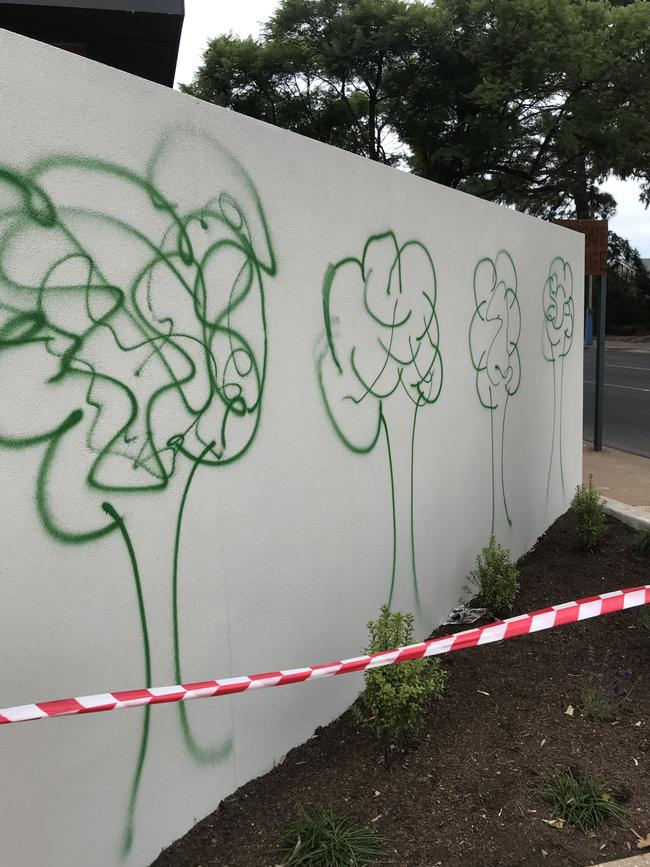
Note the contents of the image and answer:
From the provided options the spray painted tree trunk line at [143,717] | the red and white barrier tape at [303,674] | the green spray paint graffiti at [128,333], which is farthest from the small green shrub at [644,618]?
the spray painted tree trunk line at [143,717]

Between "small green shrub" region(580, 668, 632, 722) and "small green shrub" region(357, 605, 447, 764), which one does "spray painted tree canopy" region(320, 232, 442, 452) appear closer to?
"small green shrub" region(357, 605, 447, 764)

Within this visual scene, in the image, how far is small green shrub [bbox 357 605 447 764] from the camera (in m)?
3.08

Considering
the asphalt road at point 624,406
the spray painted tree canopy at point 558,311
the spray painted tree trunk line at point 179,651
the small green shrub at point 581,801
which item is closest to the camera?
the spray painted tree trunk line at point 179,651

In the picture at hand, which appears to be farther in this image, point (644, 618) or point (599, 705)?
point (644, 618)

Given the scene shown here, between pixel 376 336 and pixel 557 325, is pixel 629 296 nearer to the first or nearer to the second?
pixel 557 325

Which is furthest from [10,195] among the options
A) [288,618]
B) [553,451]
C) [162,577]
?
[553,451]

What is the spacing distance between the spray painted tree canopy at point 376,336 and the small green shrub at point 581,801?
1.53 meters

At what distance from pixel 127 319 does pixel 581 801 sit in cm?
220

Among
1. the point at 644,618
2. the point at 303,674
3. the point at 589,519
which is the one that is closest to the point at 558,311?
the point at 589,519

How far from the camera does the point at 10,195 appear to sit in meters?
2.13

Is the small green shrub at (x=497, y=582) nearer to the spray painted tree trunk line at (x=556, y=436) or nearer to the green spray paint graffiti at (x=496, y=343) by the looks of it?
the green spray paint graffiti at (x=496, y=343)

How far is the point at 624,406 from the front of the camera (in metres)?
15.3

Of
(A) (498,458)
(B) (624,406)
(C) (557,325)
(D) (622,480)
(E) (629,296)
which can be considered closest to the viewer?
(A) (498,458)

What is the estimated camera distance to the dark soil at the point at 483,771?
2.73m
